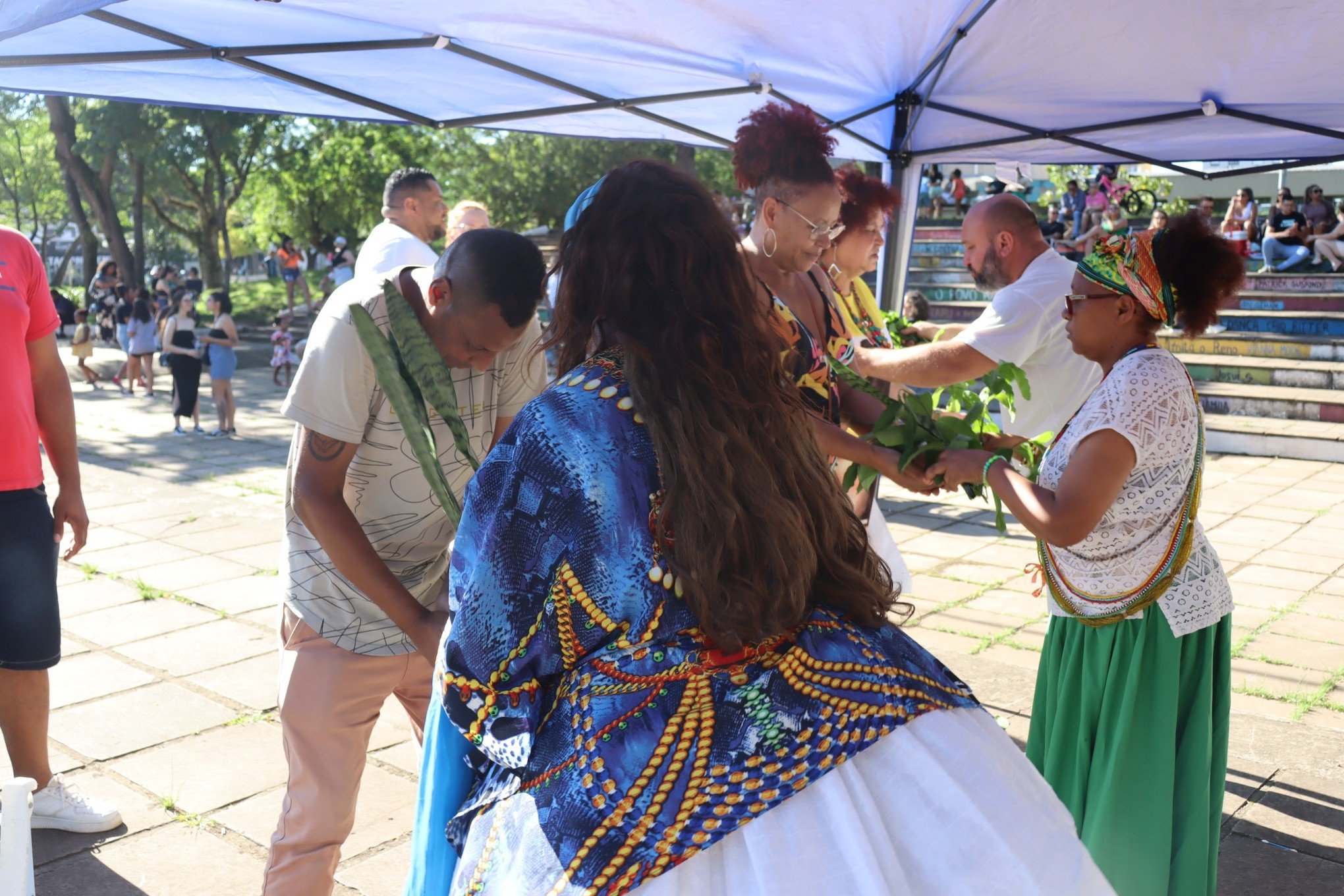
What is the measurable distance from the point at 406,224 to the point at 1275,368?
10.9 meters

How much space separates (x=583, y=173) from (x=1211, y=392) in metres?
22.5

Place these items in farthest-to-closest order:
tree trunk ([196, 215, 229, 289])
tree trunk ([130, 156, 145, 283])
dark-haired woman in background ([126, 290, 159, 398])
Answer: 1. tree trunk ([196, 215, 229, 289])
2. tree trunk ([130, 156, 145, 283])
3. dark-haired woman in background ([126, 290, 159, 398])

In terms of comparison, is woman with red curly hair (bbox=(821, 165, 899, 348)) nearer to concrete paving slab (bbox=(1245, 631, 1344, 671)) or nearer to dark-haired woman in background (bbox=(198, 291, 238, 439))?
concrete paving slab (bbox=(1245, 631, 1344, 671))

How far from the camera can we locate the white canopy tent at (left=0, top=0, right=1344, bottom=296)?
3.52 meters

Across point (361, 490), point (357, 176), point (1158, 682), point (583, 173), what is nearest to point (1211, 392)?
point (1158, 682)

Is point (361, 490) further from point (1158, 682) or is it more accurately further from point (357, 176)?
point (357, 176)

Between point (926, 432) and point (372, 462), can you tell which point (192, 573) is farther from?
point (926, 432)

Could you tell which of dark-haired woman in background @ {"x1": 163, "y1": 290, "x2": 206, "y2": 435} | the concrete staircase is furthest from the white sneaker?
dark-haired woman in background @ {"x1": 163, "y1": 290, "x2": 206, "y2": 435}

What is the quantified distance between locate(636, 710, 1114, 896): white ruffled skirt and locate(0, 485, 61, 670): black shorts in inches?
98.8

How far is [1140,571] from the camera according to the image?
2.68 m

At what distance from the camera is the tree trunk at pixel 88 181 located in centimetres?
2498

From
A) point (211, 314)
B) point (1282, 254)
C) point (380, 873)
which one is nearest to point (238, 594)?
point (380, 873)

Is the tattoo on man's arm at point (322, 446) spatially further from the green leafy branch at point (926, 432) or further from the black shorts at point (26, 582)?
the black shorts at point (26, 582)

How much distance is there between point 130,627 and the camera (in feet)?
18.0
